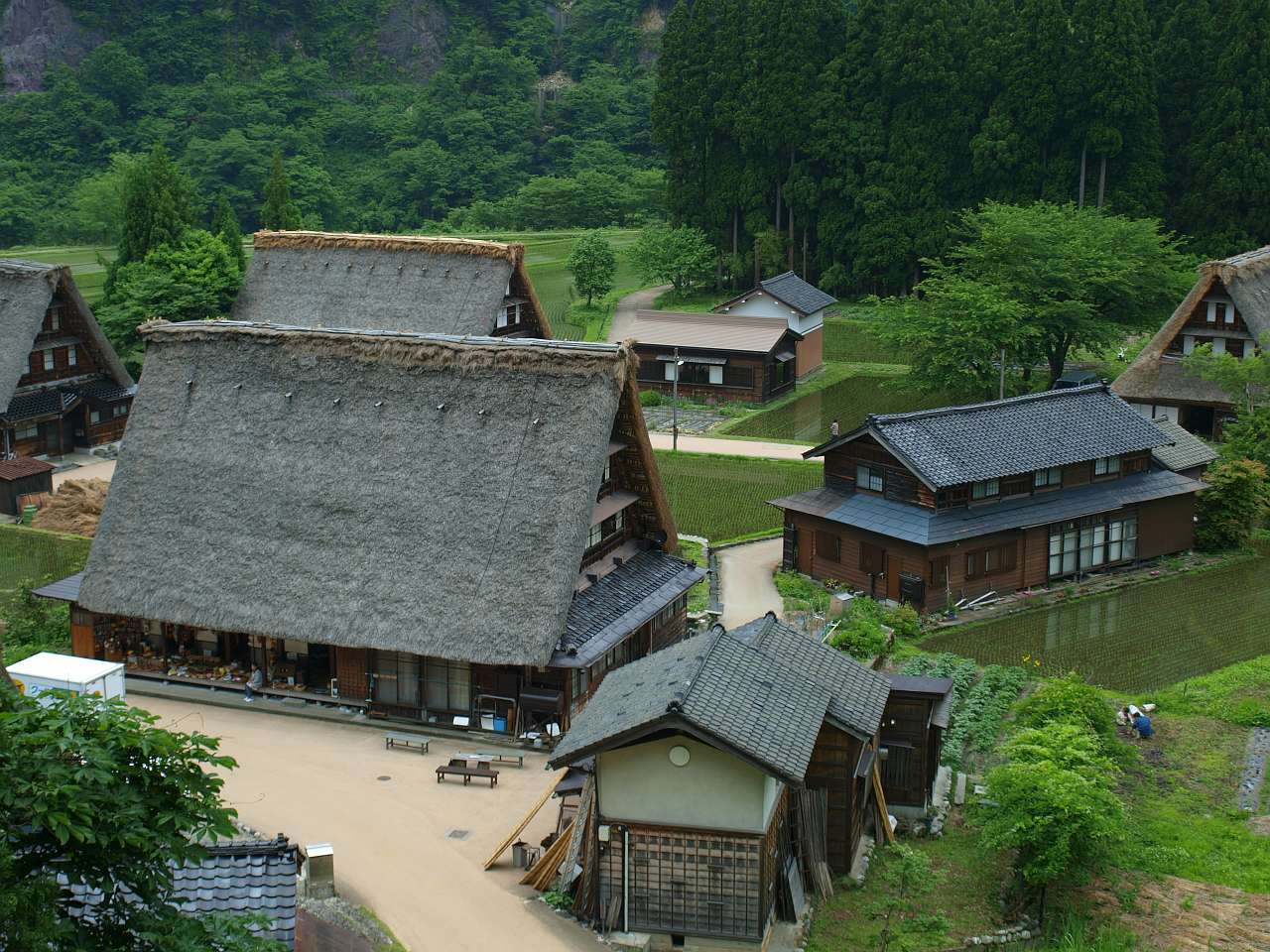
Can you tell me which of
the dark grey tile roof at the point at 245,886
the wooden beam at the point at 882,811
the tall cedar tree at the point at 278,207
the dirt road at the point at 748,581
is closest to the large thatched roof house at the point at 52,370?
the tall cedar tree at the point at 278,207

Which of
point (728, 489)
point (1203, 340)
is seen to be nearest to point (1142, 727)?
point (728, 489)

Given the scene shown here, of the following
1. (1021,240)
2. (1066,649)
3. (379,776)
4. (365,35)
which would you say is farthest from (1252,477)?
(365,35)

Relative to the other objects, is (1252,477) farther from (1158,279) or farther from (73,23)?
(73,23)

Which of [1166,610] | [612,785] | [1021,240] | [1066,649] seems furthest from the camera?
[1021,240]

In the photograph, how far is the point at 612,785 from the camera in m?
19.0

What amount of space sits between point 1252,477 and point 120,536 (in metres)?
25.3

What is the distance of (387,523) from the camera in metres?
25.9

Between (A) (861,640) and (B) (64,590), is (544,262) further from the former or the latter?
(B) (64,590)

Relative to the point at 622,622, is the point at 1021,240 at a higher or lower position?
higher

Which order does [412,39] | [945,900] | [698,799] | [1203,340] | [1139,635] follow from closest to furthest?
[698,799], [945,900], [1139,635], [1203,340], [412,39]

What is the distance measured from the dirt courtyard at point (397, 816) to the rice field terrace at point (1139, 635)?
10.8 m

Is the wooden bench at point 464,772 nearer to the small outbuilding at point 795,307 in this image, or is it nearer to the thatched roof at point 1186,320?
the thatched roof at point 1186,320

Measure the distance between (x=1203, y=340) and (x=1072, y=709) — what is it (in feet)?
81.8

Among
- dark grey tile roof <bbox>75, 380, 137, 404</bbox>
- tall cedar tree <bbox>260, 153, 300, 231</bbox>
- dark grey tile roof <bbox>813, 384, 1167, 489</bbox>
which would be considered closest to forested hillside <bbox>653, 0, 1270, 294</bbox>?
tall cedar tree <bbox>260, 153, 300, 231</bbox>
